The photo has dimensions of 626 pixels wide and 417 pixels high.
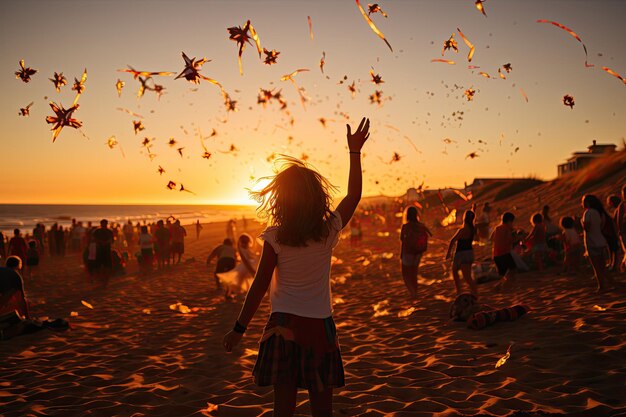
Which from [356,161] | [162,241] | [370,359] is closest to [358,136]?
[356,161]

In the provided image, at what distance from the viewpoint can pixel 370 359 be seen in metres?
6.00

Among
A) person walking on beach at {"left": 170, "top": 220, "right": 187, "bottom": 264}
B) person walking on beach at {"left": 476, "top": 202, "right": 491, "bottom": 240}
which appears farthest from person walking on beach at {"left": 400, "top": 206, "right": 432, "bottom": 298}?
person walking on beach at {"left": 170, "top": 220, "right": 187, "bottom": 264}

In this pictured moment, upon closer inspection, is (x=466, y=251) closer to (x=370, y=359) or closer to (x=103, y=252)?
(x=370, y=359)

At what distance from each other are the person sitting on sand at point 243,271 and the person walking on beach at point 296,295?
283 inches

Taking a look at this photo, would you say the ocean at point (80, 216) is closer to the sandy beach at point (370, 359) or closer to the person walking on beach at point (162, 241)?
the person walking on beach at point (162, 241)

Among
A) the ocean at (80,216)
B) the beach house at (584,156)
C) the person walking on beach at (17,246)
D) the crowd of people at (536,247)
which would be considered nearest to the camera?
the crowd of people at (536,247)

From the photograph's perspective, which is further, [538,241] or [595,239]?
[538,241]

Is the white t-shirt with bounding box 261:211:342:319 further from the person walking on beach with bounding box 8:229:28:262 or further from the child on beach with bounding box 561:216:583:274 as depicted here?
the person walking on beach with bounding box 8:229:28:262

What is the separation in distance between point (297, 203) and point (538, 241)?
35.5 feet

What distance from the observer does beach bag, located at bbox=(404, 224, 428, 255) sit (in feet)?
29.9

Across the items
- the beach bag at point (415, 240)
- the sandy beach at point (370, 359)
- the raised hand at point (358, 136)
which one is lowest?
the sandy beach at point (370, 359)

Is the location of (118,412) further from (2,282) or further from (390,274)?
(390,274)

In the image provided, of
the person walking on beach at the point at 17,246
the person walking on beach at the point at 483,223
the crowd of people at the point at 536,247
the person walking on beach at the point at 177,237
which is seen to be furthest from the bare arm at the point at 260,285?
the person walking on beach at the point at 483,223

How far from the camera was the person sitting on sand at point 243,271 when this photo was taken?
10.0 m
